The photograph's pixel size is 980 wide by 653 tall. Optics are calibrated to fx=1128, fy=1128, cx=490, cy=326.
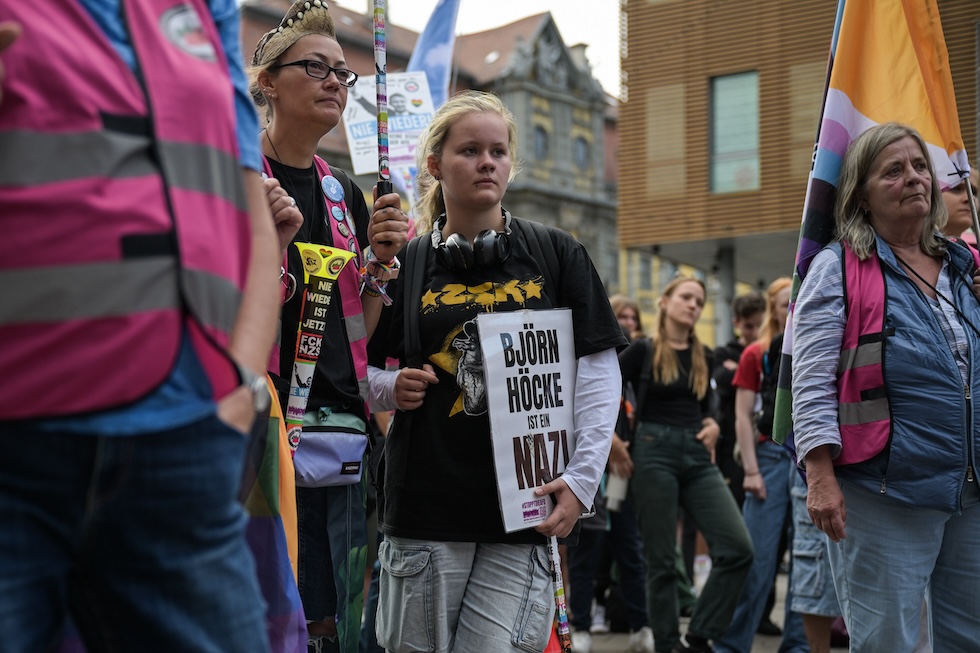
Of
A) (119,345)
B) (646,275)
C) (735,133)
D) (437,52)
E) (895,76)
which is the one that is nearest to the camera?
(119,345)

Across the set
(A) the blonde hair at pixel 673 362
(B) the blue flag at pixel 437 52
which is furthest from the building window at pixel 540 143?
(A) the blonde hair at pixel 673 362

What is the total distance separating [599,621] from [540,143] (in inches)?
2042

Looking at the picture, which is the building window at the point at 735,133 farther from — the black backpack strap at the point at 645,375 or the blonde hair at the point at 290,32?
the blonde hair at the point at 290,32

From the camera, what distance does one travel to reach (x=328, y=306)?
3350 mm

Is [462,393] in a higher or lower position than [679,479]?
higher

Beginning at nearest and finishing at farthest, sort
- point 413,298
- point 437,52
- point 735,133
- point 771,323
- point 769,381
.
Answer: point 413,298 → point 769,381 → point 771,323 → point 437,52 → point 735,133

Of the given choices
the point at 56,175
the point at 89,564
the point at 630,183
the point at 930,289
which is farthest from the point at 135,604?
the point at 630,183

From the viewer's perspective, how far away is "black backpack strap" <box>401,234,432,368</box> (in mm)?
3512

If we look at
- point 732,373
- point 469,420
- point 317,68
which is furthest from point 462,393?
point 732,373

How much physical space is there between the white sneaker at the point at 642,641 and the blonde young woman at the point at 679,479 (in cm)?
30

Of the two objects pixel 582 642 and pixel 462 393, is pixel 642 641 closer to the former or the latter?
pixel 582 642

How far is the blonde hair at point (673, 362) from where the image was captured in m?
7.41

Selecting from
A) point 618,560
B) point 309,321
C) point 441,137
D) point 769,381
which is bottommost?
point 618,560

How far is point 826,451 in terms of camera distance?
3719 mm
